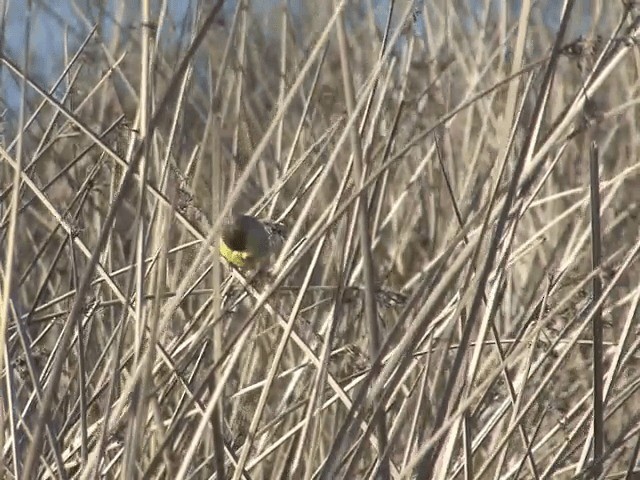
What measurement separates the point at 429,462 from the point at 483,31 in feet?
3.07

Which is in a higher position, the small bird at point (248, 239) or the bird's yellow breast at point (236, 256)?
the small bird at point (248, 239)

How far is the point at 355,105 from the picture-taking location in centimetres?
A: 65

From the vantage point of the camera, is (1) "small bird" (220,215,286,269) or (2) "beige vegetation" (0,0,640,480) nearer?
(2) "beige vegetation" (0,0,640,480)

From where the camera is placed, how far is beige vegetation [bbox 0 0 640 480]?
60 centimetres

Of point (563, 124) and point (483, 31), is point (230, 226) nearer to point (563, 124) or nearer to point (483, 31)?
point (563, 124)

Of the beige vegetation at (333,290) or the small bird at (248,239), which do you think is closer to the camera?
the beige vegetation at (333,290)

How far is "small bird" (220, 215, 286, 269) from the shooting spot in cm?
72

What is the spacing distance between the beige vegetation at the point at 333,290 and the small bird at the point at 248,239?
0.02m

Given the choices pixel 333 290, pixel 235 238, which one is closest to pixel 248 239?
pixel 235 238

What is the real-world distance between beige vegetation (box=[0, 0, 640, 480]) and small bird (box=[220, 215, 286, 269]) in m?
0.02

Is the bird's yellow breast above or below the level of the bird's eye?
below

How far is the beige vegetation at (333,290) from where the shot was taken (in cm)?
60

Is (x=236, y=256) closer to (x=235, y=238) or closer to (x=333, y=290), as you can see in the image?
(x=235, y=238)

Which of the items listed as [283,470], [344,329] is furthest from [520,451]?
[283,470]
